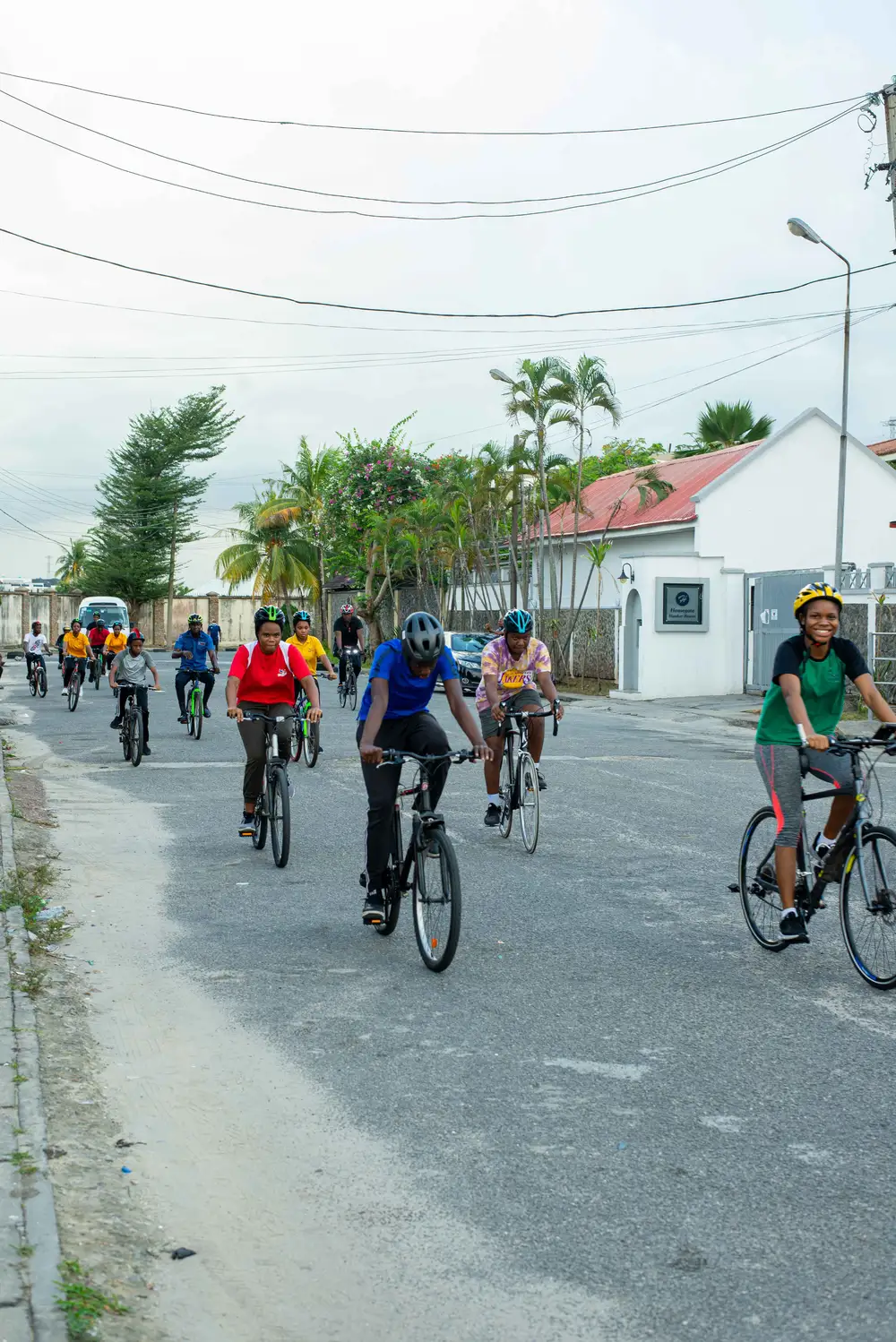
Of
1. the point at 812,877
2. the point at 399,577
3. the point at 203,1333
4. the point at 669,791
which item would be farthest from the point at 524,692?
the point at 399,577

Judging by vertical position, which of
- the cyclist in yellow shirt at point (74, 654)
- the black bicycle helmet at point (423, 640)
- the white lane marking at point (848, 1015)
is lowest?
the white lane marking at point (848, 1015)

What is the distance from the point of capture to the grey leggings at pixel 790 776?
6719 millimetres

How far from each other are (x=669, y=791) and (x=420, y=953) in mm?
7393

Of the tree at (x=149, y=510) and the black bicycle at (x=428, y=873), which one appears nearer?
the black bicycle at (x=428, y=873)

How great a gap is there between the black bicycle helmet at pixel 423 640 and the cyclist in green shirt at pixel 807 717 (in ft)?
5.48

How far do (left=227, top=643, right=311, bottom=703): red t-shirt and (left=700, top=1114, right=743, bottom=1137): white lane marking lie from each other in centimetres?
631

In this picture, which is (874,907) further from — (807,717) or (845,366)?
(845,366)

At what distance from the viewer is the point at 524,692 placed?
11.2 m

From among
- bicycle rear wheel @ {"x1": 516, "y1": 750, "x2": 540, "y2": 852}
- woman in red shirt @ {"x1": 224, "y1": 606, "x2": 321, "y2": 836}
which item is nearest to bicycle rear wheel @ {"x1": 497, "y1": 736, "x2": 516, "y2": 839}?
bicycle rear wheel @ {"x1": 516, "y1": 750, "x2": 540, "y2": 852}

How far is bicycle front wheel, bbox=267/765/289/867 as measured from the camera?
9797mm

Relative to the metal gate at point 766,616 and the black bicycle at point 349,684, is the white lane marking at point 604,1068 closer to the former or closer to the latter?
the black bicycle at point 349,684

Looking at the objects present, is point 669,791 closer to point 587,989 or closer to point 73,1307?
point 587,989

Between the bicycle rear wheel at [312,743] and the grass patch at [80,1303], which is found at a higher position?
the bicycle rear wheel at [312,743]

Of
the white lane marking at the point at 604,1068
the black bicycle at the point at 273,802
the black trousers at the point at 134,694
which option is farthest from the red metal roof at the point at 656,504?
the white lane marking at the point at 604,1068
